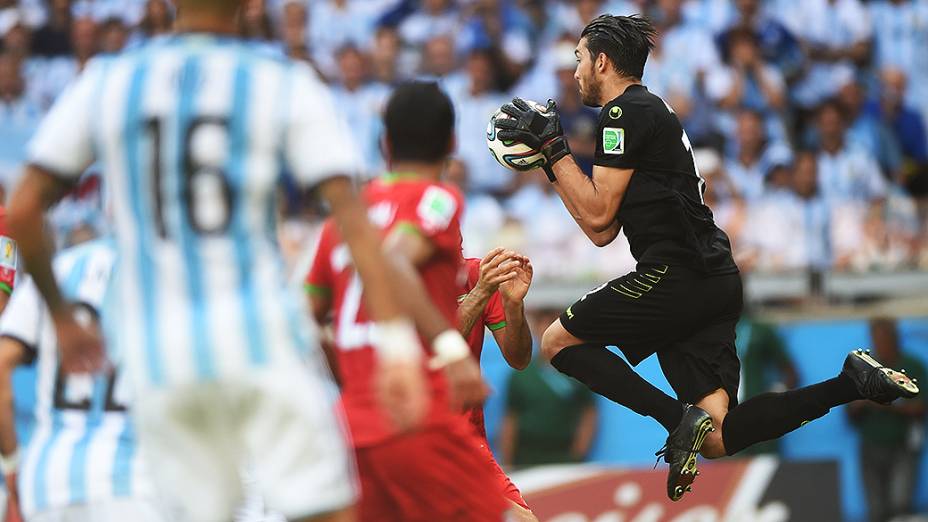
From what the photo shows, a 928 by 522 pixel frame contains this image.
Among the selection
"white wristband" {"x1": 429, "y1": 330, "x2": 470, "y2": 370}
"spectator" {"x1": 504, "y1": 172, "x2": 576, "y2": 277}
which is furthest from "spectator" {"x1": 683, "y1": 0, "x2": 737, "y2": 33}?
"white wristband" {"x1": 429, "y1": 330, "x2": 470, "y2": 370}

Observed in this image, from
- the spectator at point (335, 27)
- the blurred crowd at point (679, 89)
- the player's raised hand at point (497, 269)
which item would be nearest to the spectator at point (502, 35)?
the blurred crowd at point (679, 89)

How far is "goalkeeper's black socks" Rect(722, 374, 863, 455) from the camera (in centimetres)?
711

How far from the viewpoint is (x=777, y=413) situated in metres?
7.14

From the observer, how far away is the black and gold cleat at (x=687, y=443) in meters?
6.96

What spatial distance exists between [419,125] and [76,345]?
145 cm

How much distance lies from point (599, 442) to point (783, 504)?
1757 mm

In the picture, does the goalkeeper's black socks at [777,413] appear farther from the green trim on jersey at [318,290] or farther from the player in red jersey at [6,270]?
the player in red jersey at [6,270]

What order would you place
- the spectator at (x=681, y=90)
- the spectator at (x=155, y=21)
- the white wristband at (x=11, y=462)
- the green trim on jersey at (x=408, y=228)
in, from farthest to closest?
the spectator at (x=155, y=21) → the spectator at (x=681, y=90) → the white wristband at (x=11, y=462) → the green trim on jersey at (x=408, y=228)

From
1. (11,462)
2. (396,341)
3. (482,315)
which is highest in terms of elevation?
(396,341)

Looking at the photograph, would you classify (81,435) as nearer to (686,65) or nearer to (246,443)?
(246,443)

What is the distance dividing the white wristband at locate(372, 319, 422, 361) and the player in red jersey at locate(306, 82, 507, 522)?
0.90 meters

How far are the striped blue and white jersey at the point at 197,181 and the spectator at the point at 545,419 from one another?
8.77 meters

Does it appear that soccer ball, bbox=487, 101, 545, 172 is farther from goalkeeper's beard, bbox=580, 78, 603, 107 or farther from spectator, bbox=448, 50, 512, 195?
spectator, bbox=448, 50, 512, 195

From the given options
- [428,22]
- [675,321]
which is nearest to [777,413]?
[675,321]
